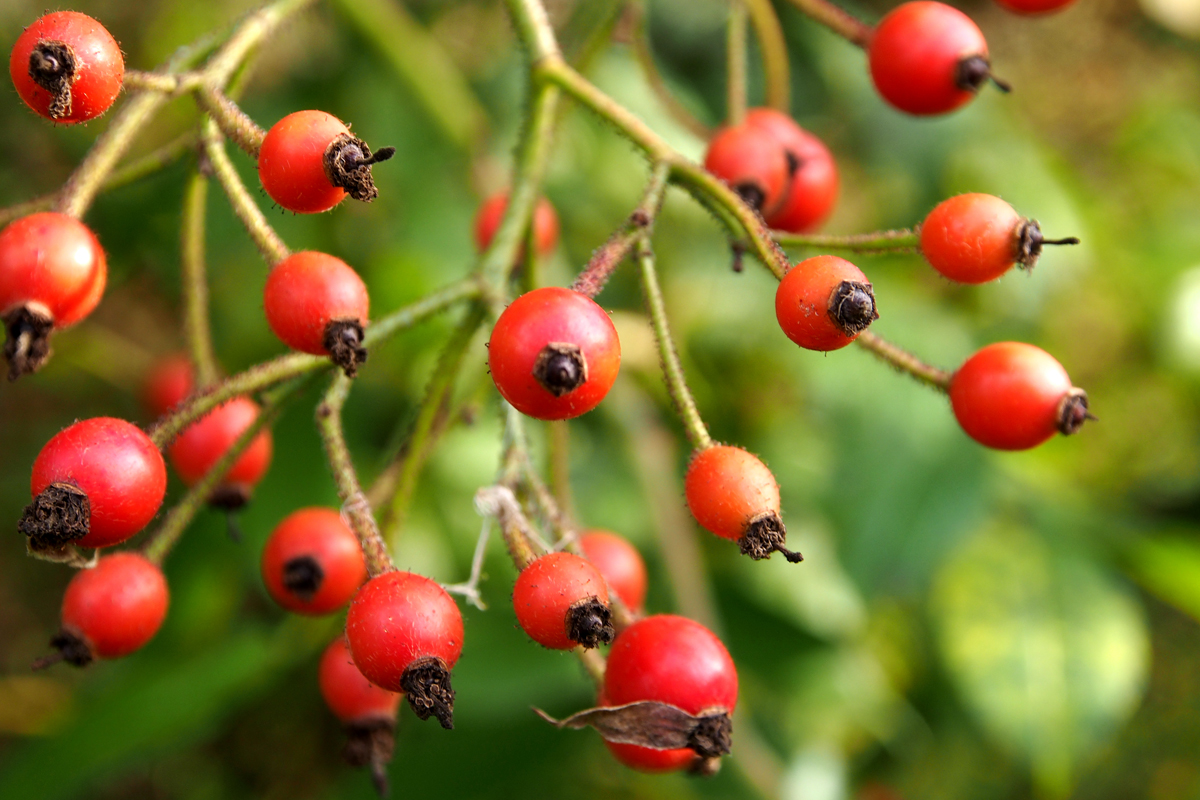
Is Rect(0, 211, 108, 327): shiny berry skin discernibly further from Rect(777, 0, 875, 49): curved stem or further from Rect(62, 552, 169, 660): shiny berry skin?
Rect(777, 0, 875, 49): curved stem

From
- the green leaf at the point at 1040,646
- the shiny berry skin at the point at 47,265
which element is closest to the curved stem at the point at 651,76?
the shiny berry skin at the point at 47,265

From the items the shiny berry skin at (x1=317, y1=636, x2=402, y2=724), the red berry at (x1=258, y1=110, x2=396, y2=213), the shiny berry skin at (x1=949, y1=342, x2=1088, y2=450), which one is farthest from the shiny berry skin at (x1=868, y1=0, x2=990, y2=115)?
the shiny berry skin at (x1=317, y1=636, x2=402, y2=724)

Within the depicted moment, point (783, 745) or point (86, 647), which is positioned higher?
point (783, 745)

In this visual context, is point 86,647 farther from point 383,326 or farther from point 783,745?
point 783,745

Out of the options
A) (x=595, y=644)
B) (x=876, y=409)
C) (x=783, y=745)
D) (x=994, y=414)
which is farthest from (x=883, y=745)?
(x=595, y=644)

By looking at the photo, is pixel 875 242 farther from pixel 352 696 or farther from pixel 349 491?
pixel 352 696

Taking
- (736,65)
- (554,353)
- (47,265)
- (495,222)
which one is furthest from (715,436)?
(47,265)

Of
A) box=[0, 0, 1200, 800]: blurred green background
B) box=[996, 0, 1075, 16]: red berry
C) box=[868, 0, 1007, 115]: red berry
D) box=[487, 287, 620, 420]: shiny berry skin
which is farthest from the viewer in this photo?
box=[0, 0, 1200, 800]: blurred green background
